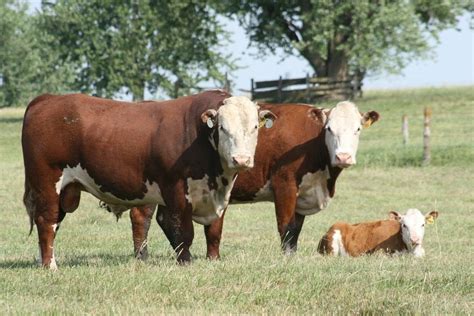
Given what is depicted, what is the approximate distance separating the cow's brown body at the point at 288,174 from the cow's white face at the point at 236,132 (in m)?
2.14

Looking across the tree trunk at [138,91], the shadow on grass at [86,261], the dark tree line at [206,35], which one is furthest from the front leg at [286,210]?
the tree trunk at [138,91]

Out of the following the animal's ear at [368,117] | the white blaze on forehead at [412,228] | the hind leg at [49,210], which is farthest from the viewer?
the white blaze on forehead at [412,228]

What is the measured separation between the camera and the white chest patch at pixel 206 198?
1128 cm

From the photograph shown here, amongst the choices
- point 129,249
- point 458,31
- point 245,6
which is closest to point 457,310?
point 129,249

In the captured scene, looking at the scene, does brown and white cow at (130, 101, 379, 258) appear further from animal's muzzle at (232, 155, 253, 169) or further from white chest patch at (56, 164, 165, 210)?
animal's muzzle at (232, 155, 253, 169)

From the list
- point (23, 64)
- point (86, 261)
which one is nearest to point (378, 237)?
point (86, 261)

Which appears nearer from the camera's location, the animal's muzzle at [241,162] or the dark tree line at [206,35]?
the animal's muzzle at [241,162]

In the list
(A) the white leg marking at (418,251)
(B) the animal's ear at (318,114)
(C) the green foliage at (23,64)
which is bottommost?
(A) the white leg marking at (418,251)

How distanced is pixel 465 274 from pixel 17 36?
71739mm

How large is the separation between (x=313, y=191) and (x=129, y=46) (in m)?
47.0

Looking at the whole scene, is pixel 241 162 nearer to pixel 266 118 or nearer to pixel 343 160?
pixel 266 118

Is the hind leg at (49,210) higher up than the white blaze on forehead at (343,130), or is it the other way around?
the white blaze on forehead at (343,130)

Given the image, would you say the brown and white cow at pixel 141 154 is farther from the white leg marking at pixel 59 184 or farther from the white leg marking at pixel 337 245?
the white leg marking at pixel 337 245

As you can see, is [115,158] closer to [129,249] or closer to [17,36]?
[129,249]
